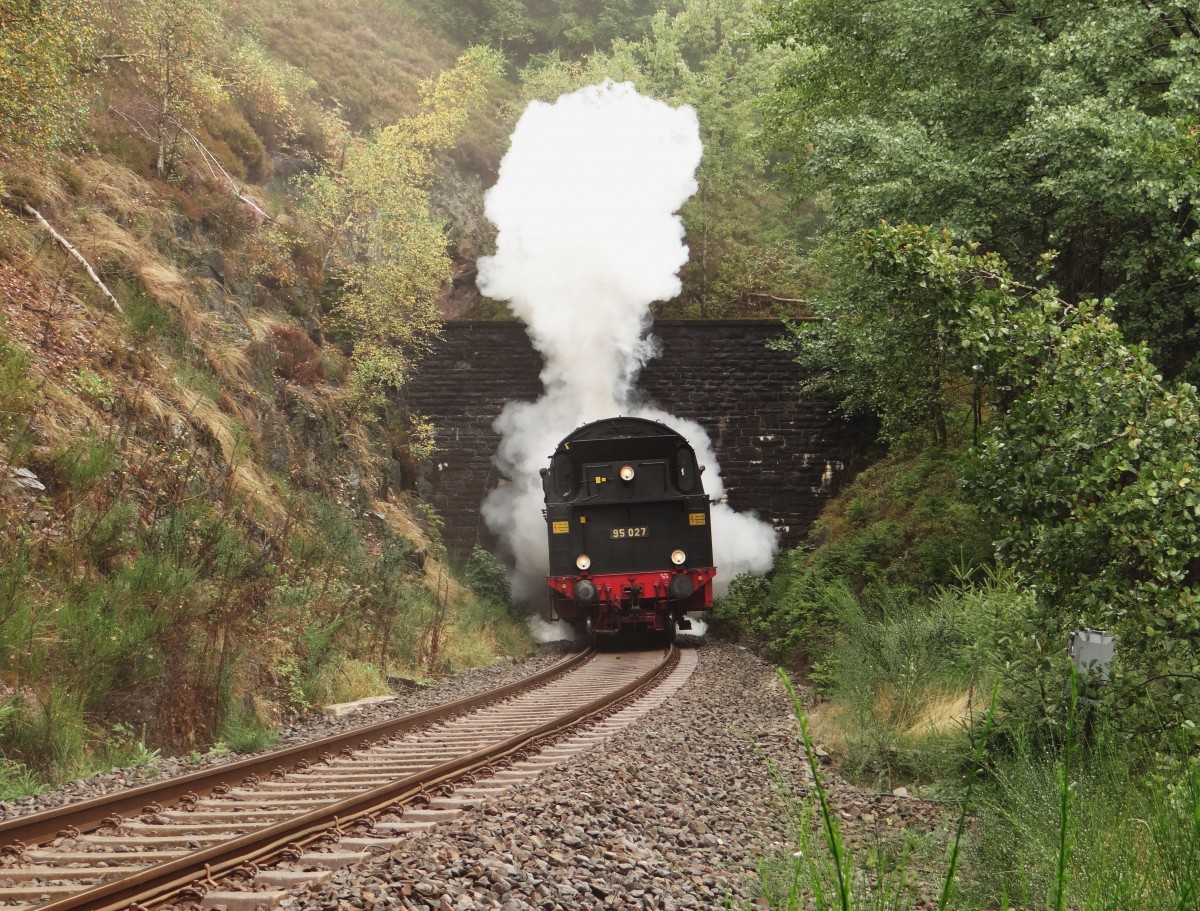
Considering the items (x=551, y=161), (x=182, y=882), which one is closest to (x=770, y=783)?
(x=182, y=882)

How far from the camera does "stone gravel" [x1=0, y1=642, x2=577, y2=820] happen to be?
606cm

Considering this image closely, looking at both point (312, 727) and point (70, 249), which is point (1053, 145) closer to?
point (312, 727)

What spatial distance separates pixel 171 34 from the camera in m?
15.9

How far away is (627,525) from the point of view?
15992 millimetres

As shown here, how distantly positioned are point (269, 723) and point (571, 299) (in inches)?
539

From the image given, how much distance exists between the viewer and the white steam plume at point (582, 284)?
21.0 m

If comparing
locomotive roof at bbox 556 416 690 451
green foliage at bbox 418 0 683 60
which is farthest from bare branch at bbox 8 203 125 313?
green foliage at bbox 418 0 683 60

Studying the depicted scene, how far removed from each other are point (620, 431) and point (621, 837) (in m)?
11.3

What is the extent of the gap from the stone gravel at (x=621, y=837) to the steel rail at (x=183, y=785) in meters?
1.87

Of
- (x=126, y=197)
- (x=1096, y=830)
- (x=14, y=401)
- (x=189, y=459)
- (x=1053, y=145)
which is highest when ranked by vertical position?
(x=126, y=197)

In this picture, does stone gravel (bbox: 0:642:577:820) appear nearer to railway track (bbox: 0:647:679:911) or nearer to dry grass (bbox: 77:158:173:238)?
railway track (bbox: 0:647:679:911)

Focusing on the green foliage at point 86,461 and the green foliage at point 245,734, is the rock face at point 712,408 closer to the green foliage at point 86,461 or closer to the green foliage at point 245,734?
the green foliage at point 86,461

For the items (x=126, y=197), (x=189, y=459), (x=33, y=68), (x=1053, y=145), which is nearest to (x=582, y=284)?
(x=126, y=197)

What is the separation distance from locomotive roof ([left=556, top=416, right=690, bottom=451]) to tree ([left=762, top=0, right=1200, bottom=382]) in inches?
195
